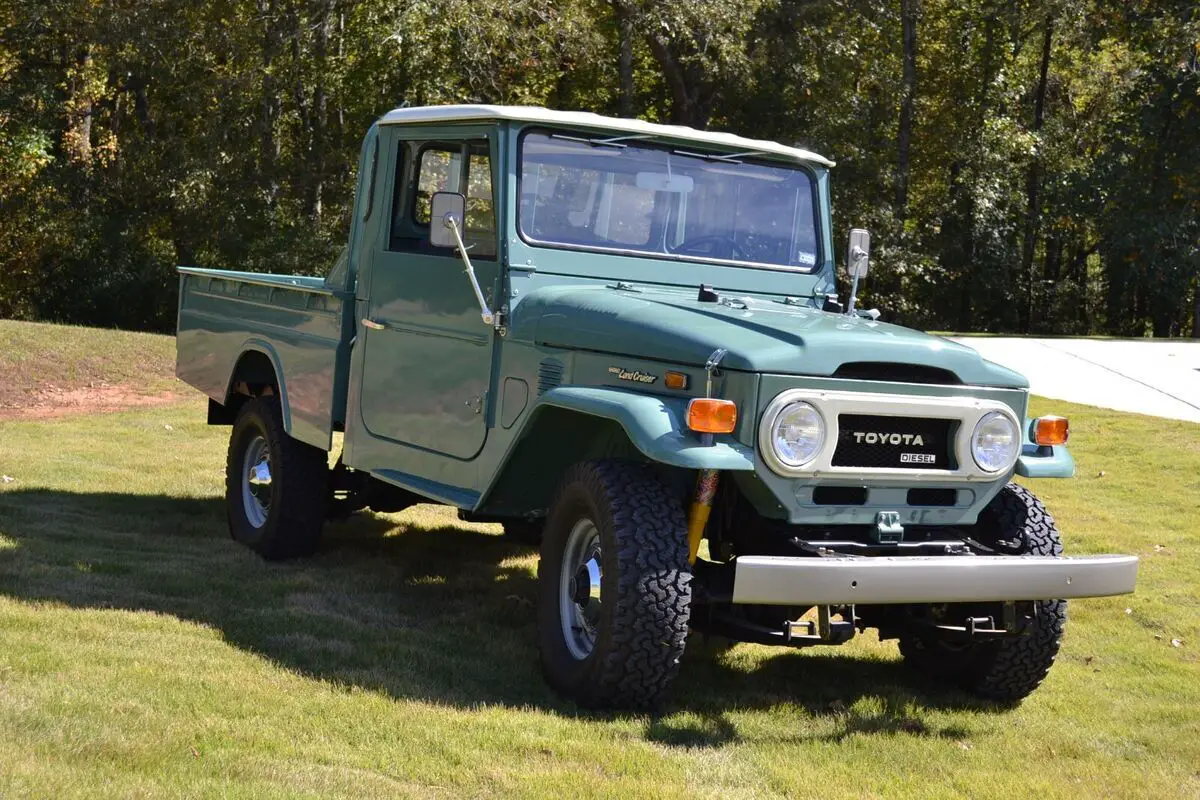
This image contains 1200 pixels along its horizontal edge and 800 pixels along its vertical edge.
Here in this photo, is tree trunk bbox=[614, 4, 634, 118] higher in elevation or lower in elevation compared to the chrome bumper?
higher

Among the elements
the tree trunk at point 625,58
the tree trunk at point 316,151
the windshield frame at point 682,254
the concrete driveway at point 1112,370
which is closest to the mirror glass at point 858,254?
the windshield frame at point 682,254

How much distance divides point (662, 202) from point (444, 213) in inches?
37.5

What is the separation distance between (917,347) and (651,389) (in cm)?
90

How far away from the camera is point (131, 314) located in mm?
23562

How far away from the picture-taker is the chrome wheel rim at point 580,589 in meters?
4.93

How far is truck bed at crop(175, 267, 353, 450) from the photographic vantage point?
661 cm

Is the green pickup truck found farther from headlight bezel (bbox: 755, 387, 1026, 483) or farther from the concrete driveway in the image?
the concrete driveway

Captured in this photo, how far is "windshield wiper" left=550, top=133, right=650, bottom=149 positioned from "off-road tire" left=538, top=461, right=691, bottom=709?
1518 millimetres

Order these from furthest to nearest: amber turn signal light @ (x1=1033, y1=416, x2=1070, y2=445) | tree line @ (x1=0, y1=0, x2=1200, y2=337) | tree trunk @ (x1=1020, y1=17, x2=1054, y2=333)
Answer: tree trunk @ (x1=1020, y1=17, x2=1054, y2=333) → tree line @ (x1=0, y1=0, x2=1200, y2=337) → amber turn signal light @ (x1=1033, y1=416, x2=1070, y2=445)

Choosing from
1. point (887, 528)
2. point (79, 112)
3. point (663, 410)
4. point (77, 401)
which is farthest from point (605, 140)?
point (79, 112)

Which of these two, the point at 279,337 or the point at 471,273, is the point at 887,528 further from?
the point at 279,337

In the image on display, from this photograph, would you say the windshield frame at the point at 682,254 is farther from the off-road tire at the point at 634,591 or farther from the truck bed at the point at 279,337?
the truck bed at the point at 279,337

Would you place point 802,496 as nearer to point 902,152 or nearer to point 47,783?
point 47,783

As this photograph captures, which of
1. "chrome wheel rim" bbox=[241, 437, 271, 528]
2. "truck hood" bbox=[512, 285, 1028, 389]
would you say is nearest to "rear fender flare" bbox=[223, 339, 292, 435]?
"chrome wheel rim" bbox=[241, 437, 271, 528]
